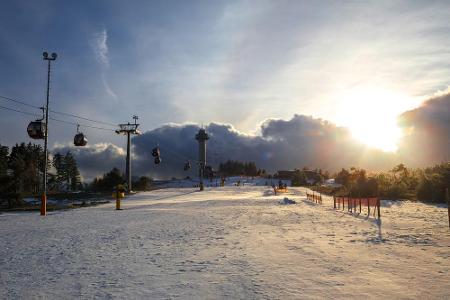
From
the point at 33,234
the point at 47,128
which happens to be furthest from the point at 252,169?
the point at 33,234

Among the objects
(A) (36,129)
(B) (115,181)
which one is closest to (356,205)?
(A) (36,129)

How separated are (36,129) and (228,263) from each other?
21.7 metres

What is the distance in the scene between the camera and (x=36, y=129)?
26047mm

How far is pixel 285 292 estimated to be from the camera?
21.7ft

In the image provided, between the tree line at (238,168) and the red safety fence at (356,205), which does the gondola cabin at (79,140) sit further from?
the tree line at (238,168)

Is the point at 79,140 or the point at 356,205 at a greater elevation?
the point at 79,140

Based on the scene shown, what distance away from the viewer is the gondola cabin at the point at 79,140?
133 feet

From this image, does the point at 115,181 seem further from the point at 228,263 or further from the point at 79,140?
the point at 228,263

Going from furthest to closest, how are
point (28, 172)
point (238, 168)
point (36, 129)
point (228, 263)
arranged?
point (238, 168) → point (28, 172) → point (36, 129) → point (228, 263)

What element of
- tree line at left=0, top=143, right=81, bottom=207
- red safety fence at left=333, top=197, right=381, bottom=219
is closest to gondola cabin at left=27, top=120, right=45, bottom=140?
tree line at left=0, top=143, right=81, bottom=207

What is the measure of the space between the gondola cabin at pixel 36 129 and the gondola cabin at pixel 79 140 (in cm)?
1446

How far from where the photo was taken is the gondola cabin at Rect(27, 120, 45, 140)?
1025 inches

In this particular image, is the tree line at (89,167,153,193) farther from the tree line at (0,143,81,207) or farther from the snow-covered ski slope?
the snow-covered ski slope

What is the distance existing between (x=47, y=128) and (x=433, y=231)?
23.9 metres
